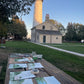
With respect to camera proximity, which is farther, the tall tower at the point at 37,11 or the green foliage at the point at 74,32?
the green foliage at the point at 74,32

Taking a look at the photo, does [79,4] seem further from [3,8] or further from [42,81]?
[42,81]

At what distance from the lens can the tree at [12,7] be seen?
6.04 meters

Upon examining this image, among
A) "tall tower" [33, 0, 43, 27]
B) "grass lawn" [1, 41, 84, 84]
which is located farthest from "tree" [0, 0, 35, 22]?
"tall tower" [33, 0, 43, 27]

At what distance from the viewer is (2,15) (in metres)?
6.55

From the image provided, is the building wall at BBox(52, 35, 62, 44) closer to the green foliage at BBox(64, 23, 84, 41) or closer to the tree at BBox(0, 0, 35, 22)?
the green foliage at BBox(64, 23, 84, 41)

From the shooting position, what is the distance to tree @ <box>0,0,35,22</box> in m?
6.04

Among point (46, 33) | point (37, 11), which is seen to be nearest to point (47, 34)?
point (46, 33)

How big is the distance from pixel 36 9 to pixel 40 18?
3270mm

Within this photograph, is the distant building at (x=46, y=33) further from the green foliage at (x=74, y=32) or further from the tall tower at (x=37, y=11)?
the green foliage at (x=74, y=32)

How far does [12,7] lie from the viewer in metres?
6.32

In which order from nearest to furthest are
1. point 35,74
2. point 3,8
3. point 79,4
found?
point 35,74 < point 3,8 < point 79,4

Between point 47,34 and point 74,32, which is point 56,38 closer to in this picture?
point 47,34

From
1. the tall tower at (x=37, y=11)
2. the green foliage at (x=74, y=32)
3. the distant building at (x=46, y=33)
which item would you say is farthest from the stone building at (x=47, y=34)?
the green foliage at (x=74, y=32)

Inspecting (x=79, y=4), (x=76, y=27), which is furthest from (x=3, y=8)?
(x=76, y=27)
